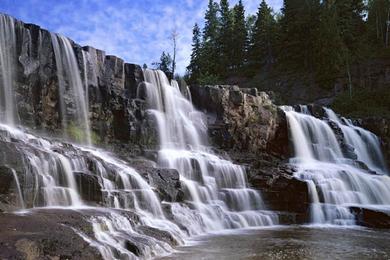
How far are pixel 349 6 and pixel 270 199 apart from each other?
47.9m

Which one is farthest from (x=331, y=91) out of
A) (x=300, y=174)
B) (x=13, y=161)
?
(x=13, y=161)

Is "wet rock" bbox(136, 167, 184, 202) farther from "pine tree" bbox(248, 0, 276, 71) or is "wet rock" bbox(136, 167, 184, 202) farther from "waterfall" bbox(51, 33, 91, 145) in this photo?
"pine tree" bbox(248, 0, 276, 71)

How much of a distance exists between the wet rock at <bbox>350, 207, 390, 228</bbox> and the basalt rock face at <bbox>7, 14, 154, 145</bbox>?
13.2 metres

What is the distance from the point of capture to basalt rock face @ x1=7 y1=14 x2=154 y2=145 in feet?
75.6

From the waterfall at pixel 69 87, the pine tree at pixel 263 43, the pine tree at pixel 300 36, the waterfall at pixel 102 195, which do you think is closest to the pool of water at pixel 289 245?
the waterfall at pixel 102 195

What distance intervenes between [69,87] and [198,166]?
9126 mm

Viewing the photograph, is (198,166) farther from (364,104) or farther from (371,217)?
(364,104)

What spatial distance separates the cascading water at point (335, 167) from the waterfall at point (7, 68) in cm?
1675

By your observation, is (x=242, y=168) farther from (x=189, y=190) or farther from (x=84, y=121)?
(x=84, y=121)

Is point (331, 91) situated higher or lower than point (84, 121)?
higher

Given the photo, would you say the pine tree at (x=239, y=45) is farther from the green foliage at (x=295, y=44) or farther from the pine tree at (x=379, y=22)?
the pine tree at (x=379, y=22)

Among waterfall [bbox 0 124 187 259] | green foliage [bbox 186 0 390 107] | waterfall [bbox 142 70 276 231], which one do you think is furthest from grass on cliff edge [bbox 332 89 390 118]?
waterfall [bbox 0 124 187 259]

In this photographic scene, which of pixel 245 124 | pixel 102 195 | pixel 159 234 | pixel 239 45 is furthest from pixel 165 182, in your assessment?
pixel 239 45

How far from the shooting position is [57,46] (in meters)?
24.6
